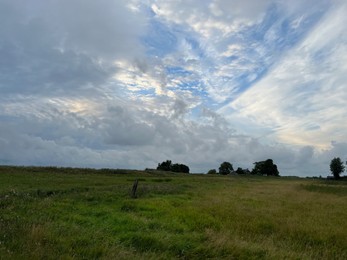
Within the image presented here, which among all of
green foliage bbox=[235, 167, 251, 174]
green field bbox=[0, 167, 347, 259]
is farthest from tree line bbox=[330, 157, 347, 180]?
green field bbox=[0, 167, 347, 259]

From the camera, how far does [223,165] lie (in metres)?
178

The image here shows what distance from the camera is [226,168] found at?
177 meters

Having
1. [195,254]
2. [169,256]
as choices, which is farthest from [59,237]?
[195,254]

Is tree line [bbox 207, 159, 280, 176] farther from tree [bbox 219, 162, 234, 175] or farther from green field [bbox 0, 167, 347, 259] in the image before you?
green field [bbox 0, 167, 347, 259]

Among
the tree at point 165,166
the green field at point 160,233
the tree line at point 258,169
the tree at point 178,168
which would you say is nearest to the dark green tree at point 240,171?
the tree line at point 258,169

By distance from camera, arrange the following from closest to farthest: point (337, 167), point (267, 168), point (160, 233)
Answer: point (160, 233) < point (337, 167) < point (267, 168)

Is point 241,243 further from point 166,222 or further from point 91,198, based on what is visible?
point 91,198

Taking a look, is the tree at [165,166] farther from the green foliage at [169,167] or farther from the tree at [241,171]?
the tree at [241,171]

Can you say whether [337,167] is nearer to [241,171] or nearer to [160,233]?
[241,171]

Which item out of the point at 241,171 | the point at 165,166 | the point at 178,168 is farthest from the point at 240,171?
the point at 165,166

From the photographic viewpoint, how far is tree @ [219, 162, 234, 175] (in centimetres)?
17550

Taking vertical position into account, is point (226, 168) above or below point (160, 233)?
above

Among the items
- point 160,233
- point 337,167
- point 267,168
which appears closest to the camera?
point 160,233

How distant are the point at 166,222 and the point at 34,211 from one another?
6.18 metres
